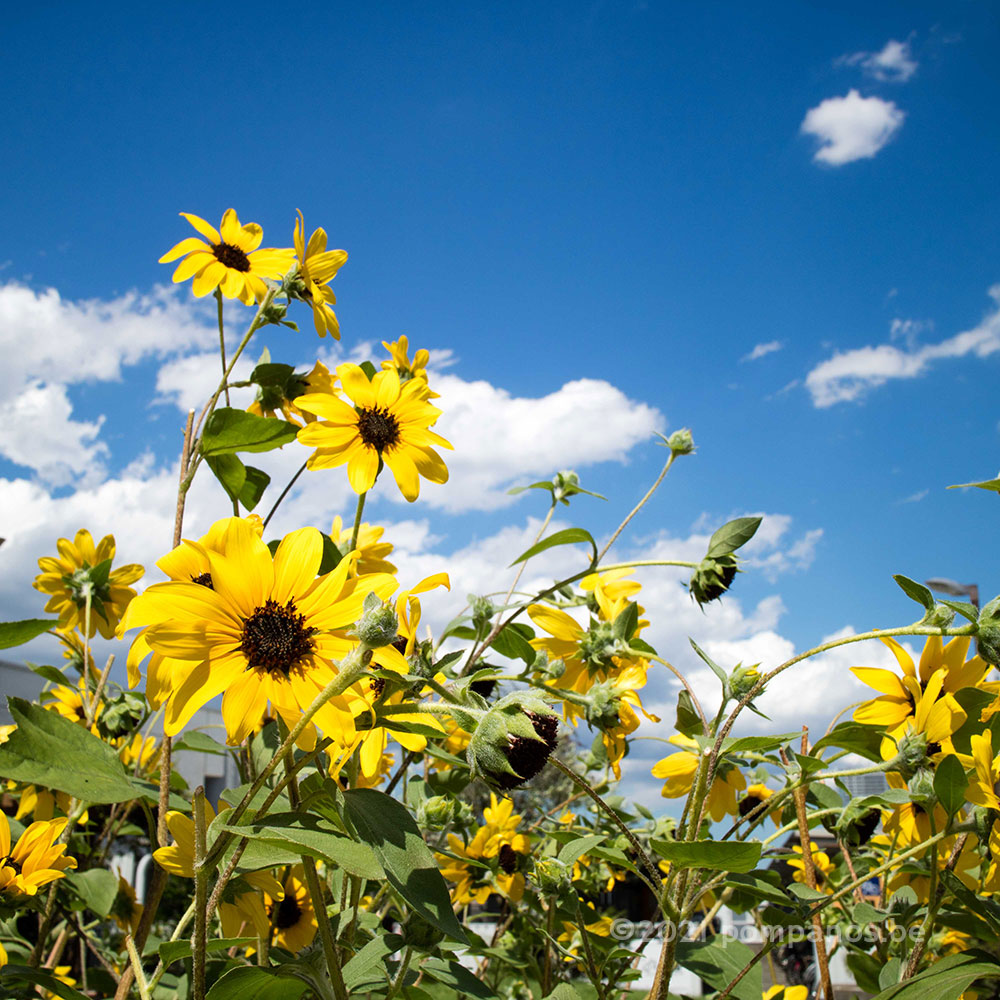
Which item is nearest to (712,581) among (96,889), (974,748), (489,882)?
(974,748)


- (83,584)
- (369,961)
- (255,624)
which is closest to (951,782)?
(369,961)

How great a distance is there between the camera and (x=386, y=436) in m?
1.30

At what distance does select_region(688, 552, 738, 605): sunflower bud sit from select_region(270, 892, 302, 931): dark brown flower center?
85cm

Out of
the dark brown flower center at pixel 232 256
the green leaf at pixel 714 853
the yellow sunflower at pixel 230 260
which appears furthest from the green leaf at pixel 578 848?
the dark brown flower center at pixel 232 256

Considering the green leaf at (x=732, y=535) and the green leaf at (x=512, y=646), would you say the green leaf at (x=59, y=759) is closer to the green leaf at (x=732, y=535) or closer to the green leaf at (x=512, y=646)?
the green leaf at (x=512, y=646)

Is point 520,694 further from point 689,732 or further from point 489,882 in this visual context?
point 489,882

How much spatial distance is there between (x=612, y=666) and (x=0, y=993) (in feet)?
3.13

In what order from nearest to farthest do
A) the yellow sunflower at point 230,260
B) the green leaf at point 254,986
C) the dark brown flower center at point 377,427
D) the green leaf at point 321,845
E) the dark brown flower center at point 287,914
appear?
1. the green leaf at point 321,845
2. the green leaf at point 254,986
3. the dark brown flower center at point 377,427
4. the dark brown flower center at point 287,914
5. the yellow sunflower at point 230,260

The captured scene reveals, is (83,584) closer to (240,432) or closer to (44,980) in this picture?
(240,432)

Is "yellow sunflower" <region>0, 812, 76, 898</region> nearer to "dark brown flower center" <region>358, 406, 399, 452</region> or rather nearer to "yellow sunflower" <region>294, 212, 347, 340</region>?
"dark brown flower center" <region>358, 406, 399, 452</region>

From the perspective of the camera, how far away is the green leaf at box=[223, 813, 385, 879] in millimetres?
594

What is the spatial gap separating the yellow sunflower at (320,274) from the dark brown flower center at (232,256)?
0.22 metres

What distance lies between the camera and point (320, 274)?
155 centimetres

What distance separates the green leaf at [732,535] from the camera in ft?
4.00
